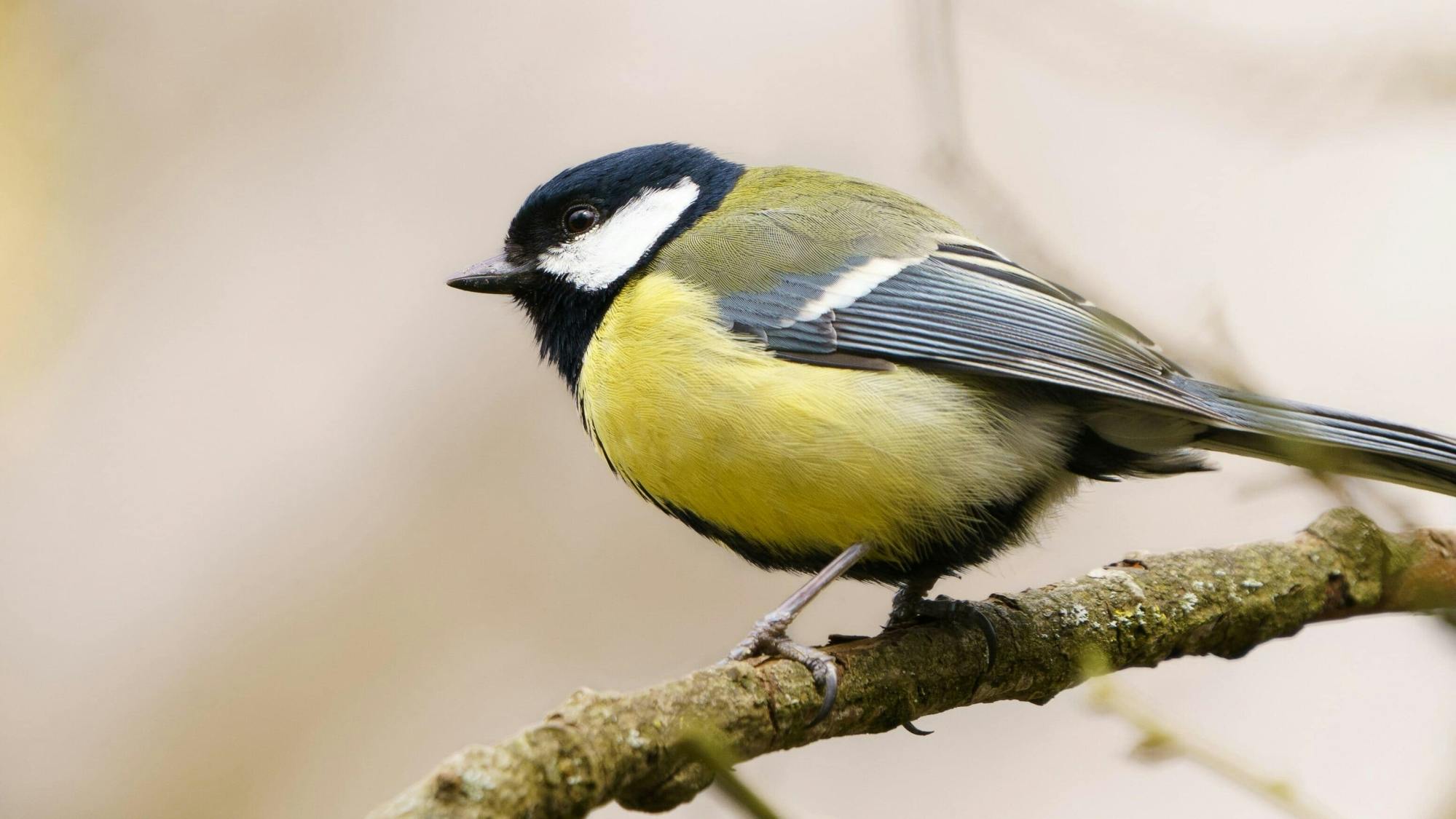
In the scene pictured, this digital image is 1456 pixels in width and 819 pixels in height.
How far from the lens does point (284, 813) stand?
4.62 meters

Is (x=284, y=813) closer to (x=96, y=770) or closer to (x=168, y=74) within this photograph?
(x=96, y=770)

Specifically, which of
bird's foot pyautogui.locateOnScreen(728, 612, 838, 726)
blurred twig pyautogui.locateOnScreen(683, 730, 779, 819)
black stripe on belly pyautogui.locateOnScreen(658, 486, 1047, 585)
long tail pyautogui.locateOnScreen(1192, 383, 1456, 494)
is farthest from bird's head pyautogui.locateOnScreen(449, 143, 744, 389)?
blurred twig pyautogui.locateOnScreen(683, 730, 779, 819)

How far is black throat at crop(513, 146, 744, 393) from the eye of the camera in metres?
3.04

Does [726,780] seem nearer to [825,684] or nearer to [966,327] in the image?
[825,684]

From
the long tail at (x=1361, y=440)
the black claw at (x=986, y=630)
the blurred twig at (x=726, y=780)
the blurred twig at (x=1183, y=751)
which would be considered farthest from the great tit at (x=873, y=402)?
the blurred twig at (x=726, y=780)

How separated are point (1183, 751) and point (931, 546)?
33.2 inches

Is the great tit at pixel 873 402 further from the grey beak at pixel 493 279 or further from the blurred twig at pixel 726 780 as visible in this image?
the blurred twig at pixel 726 780

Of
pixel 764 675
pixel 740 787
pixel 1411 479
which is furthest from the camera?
pixel 1411 479

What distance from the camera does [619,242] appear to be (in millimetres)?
3189

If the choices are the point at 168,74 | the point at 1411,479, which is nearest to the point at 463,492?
the point at 168,74

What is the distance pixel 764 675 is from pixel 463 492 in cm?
306

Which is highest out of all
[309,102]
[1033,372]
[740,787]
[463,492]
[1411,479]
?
[309,102]

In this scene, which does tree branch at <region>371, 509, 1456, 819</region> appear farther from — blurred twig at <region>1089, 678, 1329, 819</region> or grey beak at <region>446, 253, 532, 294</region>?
grey beak at <region>446, 253, 532, 294</region>

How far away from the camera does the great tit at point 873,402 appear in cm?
254
